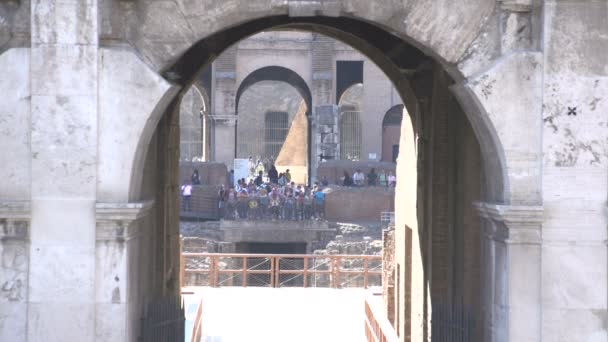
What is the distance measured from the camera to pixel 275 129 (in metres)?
56.4

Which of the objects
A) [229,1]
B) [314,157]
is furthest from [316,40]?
[229,1]

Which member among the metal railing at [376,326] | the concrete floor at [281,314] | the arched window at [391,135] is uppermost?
the arched window at [391,135]

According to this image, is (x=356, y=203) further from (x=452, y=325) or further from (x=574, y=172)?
(x=574, y=172)

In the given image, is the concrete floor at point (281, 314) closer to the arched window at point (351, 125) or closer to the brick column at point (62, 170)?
the brick column at point (62, 170)

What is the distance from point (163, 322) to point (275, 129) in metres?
48.6

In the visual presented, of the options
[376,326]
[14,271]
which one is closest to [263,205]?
[376,326]

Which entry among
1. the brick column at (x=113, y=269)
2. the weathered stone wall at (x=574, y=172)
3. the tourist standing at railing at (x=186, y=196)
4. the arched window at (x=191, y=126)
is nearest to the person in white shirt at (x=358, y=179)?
the tourist standing at railing at (x=186, y=196)

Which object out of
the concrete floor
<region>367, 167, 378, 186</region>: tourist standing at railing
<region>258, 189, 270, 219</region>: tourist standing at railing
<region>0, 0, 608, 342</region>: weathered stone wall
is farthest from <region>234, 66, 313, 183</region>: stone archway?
<region>0, 0, 608, 342</region>: weathered stone wall

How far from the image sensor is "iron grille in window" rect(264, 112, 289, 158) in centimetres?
5556

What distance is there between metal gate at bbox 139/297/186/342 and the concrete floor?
5.62 meters

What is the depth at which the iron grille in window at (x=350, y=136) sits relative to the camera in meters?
49.3

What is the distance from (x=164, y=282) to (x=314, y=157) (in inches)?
1076

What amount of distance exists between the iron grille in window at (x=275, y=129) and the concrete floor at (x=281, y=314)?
36.6m

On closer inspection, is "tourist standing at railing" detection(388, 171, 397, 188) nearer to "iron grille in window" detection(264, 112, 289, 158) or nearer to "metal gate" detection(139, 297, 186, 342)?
"iron grille in window" detection(264, 112, 289, 158)
